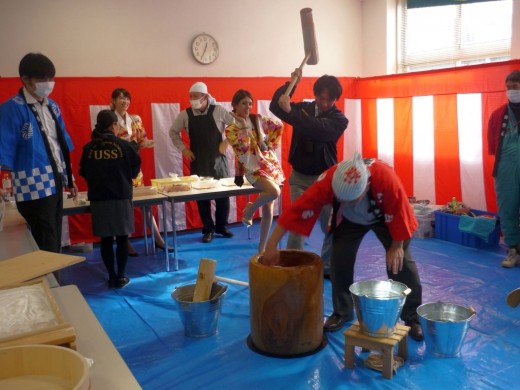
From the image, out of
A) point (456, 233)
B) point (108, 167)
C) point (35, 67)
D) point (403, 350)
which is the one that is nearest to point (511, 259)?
point (456, 233)

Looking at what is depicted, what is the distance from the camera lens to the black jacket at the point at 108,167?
11.3 feet

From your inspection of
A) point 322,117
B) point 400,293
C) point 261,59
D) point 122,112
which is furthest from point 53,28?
point 400,293

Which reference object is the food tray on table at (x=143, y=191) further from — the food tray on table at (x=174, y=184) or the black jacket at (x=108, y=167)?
the black jacket at (x=108, y=167)

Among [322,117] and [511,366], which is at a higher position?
[322,117]

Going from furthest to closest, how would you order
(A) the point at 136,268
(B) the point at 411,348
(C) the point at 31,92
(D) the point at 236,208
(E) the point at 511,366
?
(D) the point at 236,208
(A) the point at 136,268
(C) the point at 31,92
(B) the point at 411,348
(E) the point at 511,366

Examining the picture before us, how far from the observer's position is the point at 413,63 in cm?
630

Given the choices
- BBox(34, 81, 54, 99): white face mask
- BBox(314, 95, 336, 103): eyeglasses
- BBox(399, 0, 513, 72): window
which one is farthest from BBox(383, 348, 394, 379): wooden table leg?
BBox(399, 0, 513, 72): window

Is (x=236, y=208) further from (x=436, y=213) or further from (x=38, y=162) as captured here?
(x=38, y=162)

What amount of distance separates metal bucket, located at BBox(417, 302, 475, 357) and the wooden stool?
131 millimetres

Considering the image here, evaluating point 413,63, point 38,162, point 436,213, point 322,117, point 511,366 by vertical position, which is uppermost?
point 413,63

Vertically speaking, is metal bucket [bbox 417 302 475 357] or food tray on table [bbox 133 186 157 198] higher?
food tray on table [bbox 133 186 157 198]

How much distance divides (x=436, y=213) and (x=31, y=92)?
12.5 ft

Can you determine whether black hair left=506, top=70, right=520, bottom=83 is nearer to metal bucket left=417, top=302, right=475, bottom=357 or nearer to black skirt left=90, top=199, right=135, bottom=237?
metal bucket left=417, top=302, right=475, bottom=357

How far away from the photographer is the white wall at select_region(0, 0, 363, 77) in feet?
15.5
